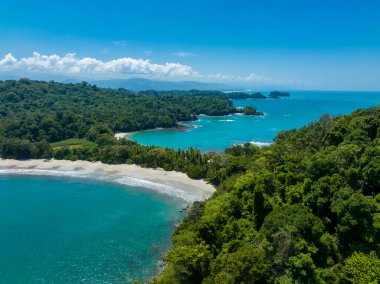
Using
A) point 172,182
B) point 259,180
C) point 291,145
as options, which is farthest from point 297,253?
point 172,182

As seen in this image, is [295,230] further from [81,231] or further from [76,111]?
[76,111]

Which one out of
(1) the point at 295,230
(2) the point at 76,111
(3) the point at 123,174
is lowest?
(3) the point at 123,174

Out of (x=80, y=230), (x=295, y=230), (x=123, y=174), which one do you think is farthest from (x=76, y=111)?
(x=295, y=230)

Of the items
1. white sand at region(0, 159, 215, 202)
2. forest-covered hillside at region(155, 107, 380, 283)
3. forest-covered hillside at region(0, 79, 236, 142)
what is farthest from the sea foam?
forest-covered hillside at region(0, 79, 236, 142)

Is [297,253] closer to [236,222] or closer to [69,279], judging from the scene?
[236,222]

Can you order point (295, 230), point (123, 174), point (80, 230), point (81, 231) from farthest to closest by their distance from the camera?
point (123, 174) → point (80, 230) → point (81, 231) → point (295, 230)

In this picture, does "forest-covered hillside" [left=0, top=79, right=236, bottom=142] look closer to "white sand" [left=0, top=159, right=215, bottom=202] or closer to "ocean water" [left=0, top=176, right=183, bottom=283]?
"white sand" [left=0, top=159, right=215, bottom=202]

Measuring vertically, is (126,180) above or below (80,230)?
above
